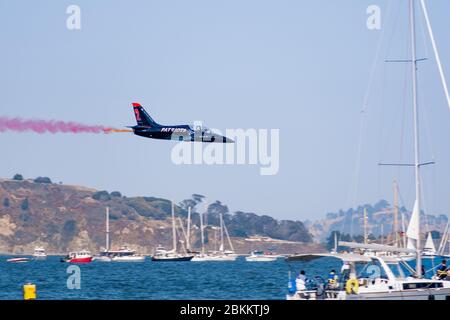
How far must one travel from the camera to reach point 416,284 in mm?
59719

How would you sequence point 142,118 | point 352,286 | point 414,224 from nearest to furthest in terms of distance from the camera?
point 352,286 → point 414,224 → point 142,118

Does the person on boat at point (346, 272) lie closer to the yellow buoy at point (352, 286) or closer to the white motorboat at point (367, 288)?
the white motorboat at point (367, 288)

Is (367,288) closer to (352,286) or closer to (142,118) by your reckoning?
(352,286)

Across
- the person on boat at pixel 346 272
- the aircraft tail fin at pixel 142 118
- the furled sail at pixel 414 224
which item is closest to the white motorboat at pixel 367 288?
A: the person on boat at pixel 346 272

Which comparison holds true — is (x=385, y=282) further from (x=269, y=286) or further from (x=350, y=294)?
(x=269, y=286)

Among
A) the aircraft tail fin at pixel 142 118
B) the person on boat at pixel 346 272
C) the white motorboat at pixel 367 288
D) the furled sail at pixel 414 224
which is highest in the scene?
the aircraft tail fin at pixel 142 118

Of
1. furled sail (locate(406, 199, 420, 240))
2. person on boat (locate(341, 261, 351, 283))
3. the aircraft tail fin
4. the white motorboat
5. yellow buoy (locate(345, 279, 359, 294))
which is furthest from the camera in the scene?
the aircraft tail fin

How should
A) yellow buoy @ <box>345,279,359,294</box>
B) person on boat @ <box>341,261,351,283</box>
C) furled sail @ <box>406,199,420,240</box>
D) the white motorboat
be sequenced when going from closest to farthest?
1. yellow buoy @ <box>345,279,359,294</box>
2. the white motorboat
3. person on boat @ <box>341,261,351,283</box>
4. furled sail @ <box>406,199,420,240</box>

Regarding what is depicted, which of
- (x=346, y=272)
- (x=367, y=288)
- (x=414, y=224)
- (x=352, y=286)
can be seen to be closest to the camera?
(x=352, y=286)

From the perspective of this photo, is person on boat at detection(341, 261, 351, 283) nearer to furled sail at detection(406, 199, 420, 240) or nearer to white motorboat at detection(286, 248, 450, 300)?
white motorboat at detection(286, 248, 450, 300)

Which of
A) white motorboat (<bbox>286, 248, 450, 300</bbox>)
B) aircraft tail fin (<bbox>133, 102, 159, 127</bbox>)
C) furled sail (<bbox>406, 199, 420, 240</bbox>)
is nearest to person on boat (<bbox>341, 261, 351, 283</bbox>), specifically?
white motorboat (<bbox>286, 248, 450, 300</bbox>)

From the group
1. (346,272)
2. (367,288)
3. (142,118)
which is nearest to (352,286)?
(367,288)
